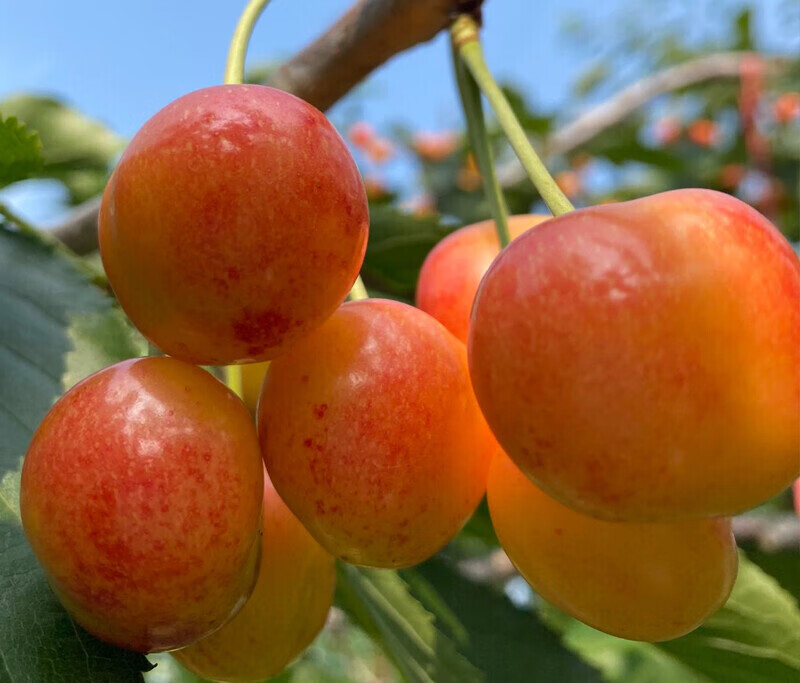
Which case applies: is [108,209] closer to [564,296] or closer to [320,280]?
[320,280]

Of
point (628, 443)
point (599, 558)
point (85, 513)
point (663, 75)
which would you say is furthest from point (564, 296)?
point (663, 75)

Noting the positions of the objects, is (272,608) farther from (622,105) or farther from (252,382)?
(622,105)

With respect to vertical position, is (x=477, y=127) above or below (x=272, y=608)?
above

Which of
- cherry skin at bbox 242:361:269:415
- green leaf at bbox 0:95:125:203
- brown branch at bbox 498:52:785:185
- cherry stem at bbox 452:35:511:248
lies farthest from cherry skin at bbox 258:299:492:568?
brown branch at bbox 498:52:785:185

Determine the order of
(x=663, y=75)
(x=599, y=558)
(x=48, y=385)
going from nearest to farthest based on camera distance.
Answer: (x=599, y=558) < (x=48, y=385) < (x=663, y=75)

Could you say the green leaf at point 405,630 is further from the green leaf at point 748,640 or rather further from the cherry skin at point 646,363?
the cherry skin at point 646,363

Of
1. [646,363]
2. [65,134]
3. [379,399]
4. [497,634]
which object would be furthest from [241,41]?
[65,134]

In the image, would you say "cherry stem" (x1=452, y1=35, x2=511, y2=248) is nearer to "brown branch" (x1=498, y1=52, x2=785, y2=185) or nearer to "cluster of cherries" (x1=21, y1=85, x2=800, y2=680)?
"cluster of cherries" (x1=21, y1=85, x2=800, y2=680)
